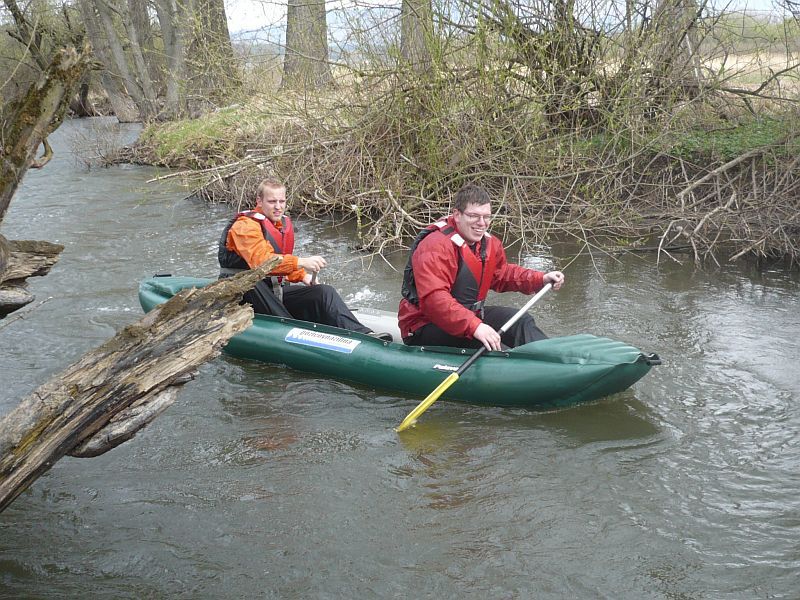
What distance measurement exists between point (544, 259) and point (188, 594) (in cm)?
532

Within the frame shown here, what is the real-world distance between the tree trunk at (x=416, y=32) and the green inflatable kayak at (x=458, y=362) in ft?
9.95

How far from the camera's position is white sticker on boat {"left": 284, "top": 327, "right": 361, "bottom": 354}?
4.86 m

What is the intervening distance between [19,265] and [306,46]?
16.6 ft

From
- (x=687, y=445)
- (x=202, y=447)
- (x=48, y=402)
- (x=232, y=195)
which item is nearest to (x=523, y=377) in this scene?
(x=687, y=445)

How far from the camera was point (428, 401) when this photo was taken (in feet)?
13.8

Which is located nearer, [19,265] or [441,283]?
[19,265]

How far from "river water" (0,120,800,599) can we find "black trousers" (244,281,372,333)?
1.20 ft

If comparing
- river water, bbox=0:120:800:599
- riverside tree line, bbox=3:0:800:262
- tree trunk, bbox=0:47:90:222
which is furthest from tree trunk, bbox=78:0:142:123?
tree trunk, bbox=0:47:90:222

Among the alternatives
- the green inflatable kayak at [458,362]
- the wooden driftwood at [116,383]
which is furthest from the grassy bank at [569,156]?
the wooden driftwood at [116,383]

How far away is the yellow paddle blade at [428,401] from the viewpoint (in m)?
4.21

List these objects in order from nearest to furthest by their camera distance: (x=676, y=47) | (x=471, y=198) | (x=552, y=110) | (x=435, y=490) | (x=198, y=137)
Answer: (x=435, y=490)
(x=471, y=198)
(x=676, y=47)
(x=552, y=110)
(x=198, y=137)

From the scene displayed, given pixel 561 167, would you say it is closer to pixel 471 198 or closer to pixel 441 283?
pixel 471 198

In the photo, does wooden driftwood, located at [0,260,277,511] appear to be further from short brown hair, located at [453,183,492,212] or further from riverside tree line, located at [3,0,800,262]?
riverside tree line, located at [3,0,800,262]

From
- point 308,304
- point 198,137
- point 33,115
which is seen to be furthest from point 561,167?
point 198,137
